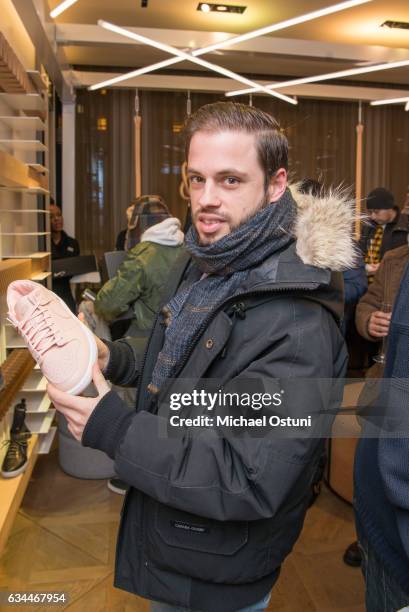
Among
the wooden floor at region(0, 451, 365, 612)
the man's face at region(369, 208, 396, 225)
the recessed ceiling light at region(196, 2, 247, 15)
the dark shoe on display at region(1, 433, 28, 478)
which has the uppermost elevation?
the recessed ceiling light at region(196, 2, 247, 15)

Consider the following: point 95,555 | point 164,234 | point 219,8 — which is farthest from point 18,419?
point 219,8

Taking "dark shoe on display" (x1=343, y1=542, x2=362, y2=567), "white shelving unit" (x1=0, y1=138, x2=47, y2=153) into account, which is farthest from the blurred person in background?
"dark shoe on display" (x1=343, y1=542, x2=362, y2=567)

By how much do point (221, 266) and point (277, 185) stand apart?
215 millimetres

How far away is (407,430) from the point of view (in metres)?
0.73

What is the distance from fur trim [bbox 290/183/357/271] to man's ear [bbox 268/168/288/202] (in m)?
0.05

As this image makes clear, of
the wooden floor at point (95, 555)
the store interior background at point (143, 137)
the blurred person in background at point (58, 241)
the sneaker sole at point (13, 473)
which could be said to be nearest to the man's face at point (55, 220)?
the blurred person in background at point (58, 241)

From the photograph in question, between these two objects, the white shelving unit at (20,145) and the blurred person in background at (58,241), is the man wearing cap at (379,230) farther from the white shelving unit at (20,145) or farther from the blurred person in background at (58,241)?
the blurred person in background at (58,241)

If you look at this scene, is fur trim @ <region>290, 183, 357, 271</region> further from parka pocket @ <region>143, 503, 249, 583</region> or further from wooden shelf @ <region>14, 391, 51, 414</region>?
wooden shelf @ <region>14, 391, 51, 414</region>

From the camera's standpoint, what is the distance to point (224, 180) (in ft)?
3.45

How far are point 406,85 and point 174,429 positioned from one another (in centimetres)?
Answer: 801

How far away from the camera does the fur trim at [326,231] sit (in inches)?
40.1

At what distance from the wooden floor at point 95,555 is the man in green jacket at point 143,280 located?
0.97 metres

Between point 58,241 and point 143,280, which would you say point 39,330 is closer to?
point 143,280

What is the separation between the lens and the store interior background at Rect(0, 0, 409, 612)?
231cm
